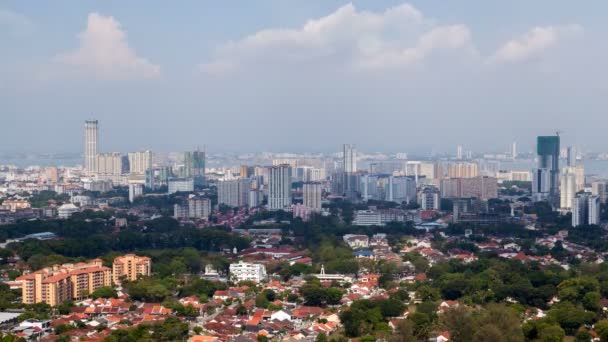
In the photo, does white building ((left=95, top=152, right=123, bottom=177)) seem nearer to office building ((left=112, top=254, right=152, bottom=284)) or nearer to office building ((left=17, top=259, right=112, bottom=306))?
office building ((left=112, top=254, right=152, bottom=284))

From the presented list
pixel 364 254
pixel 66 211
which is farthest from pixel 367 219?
pixel 66 211

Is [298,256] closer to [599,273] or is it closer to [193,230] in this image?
[193,230]

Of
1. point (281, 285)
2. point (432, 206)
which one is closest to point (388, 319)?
point (281, 285)

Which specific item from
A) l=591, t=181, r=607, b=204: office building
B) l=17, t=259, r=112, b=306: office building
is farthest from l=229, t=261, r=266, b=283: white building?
l=591, t=181, r=607, b=204: office building

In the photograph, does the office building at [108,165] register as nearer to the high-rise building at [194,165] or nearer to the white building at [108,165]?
the white building at [108,165]

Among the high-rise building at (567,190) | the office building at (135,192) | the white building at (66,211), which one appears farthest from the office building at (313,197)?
the high-rise building at (567,190)

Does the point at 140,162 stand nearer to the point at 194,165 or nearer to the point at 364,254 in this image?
the point at 194,165

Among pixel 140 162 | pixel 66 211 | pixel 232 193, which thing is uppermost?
pixel 140 162
